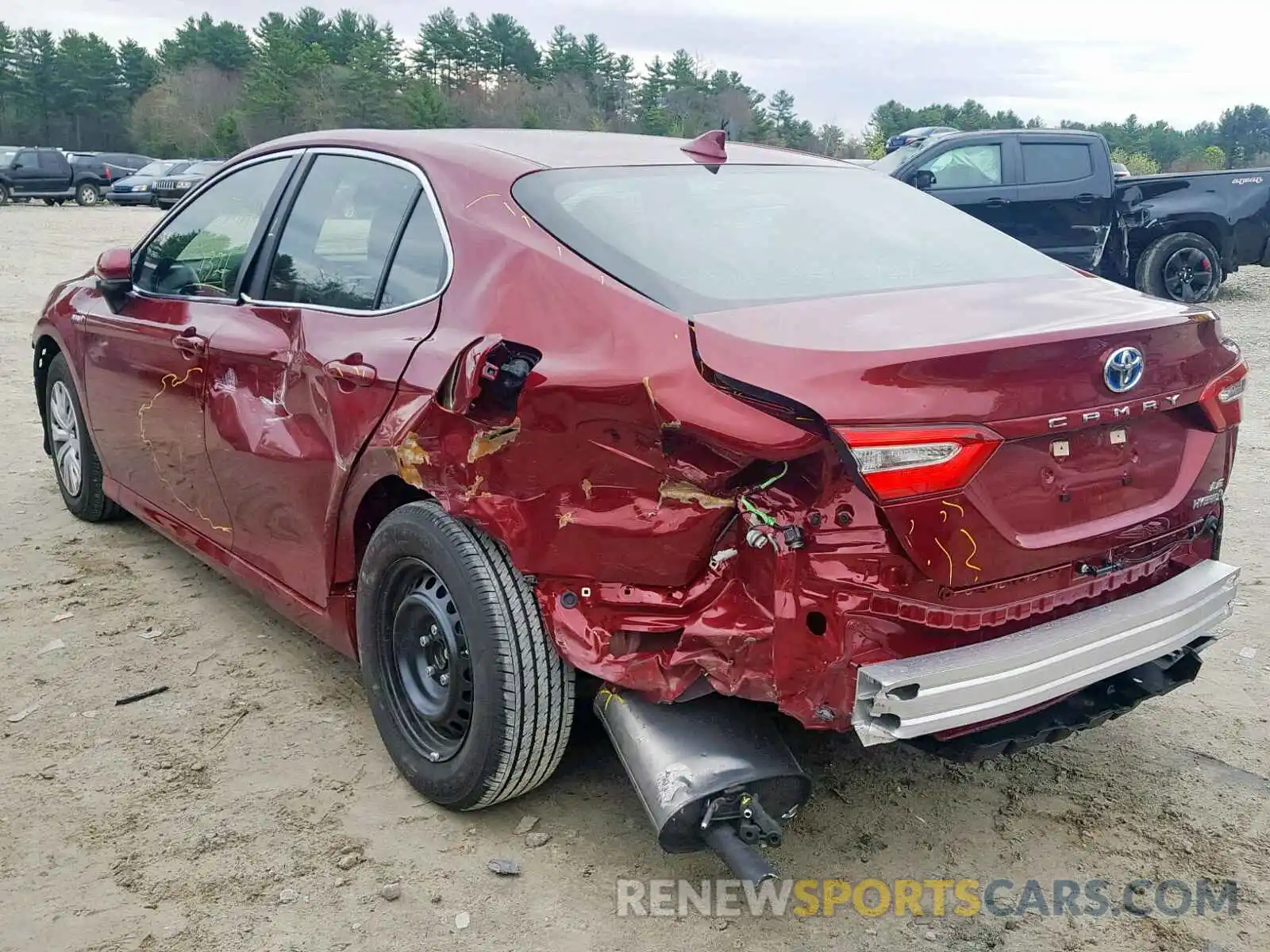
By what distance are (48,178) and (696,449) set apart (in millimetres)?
34241

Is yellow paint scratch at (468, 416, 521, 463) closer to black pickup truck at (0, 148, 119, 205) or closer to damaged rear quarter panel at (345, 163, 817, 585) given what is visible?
damaged rear quarter panel at (345, 163, 817, 585)

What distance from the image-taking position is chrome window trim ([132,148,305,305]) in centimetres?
357

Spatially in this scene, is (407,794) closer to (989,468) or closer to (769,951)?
(769,951)

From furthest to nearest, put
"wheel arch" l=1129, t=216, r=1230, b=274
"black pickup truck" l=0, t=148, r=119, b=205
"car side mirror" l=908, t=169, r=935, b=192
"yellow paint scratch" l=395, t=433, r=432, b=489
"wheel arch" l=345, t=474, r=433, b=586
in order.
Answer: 1. "black pickup truck" l=0, t=148, r=119, b=205
2. "wheel arch" l=1129, t=216, r=1230, b=274
3. "car side mirror" l=908, t=169, r=935, b=192
4. "wheel arch" l=345, t=474, r=433, b=586
5. "yellow paint scratch" l=395, t=433, r=432, b=489

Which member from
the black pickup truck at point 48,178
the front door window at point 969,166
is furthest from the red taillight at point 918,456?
the black pickup truck at point 48,178

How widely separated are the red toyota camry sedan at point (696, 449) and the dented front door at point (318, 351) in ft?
0.04

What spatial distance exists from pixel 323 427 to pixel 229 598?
155cm

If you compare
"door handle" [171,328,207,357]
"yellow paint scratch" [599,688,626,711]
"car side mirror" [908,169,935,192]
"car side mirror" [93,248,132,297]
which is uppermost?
"car side mirror" [908,169,935,192]

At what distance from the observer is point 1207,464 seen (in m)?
2.65

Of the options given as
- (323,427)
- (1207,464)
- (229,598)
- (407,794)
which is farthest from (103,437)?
(1207,464)

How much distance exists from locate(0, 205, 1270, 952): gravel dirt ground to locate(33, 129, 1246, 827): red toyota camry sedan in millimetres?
234

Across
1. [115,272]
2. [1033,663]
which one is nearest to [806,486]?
[1033,663]

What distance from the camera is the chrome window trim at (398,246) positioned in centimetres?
276

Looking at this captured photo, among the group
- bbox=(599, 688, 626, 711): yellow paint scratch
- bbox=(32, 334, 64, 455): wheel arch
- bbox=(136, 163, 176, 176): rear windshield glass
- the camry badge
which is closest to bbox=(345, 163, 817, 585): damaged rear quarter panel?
bbox=(599, 688, 626, 711): yellow paint scratch
